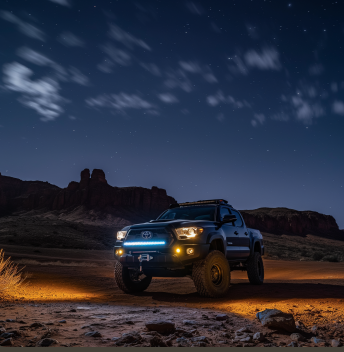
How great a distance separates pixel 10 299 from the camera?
8.21 meters

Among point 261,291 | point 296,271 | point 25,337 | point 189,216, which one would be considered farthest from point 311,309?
point 296,271

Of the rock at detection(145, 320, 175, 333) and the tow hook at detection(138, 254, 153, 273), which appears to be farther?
the tow hook at detection(138, 254, 153, 273)

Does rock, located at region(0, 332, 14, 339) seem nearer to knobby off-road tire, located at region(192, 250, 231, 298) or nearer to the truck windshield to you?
knobby off-road tire, located at region(192, 250, 231, 298)

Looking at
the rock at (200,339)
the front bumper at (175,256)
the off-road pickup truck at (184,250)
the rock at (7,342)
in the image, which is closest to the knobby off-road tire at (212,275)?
the off-road pickup truck at (184,250)

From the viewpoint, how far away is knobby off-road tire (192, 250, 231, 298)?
25.5ft

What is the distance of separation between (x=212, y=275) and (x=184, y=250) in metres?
1.14

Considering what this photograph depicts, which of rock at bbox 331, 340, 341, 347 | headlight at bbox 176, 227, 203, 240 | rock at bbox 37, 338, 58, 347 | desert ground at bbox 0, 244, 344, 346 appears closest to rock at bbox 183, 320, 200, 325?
desert ground at bbox 0, 244, 344, 346

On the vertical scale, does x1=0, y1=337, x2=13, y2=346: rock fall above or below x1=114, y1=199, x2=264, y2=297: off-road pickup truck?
below

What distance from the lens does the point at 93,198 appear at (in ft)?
374

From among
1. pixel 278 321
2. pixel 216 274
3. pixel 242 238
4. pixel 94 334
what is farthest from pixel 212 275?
pixel 94 334

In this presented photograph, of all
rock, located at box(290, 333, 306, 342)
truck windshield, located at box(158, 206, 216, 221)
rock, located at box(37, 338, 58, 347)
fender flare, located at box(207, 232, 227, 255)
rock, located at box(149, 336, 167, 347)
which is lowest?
rock, located at box(290, 333, 306, 342)

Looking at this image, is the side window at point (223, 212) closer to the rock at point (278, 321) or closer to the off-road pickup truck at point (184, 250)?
the off-road pickup truck at point (184, 250)

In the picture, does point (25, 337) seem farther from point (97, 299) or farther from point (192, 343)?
point (97, 299)

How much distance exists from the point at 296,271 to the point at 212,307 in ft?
39.3
